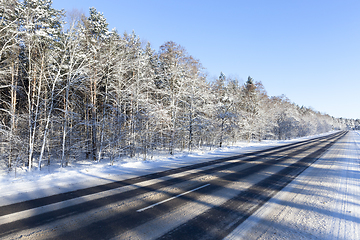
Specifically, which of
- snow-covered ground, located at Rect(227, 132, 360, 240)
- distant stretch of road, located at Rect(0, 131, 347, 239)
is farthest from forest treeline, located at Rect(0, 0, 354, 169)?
snow-covered ground, located at Rect(227, 132, 360, 240)

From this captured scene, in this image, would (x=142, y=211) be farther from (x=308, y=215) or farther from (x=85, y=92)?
(x=85, y=92)

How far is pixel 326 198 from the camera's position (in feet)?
23.2

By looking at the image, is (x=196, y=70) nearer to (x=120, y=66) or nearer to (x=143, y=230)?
(x=120, y=66)

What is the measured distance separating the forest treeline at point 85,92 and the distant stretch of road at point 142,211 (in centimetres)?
736

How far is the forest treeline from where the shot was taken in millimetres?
12188

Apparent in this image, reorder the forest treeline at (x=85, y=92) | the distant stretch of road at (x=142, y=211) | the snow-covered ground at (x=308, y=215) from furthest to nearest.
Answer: the forest treeline at (x=85, y=92), the snow-covered ground at (x=308, y=215), the distant stretch of road at (x=142, y=211)

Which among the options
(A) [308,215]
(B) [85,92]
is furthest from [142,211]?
(B) [85,92]

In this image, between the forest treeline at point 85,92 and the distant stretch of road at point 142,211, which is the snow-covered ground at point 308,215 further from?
the forest treeline at point 85,92

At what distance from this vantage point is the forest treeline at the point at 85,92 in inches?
480

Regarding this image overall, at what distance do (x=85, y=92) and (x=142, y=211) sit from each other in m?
15.2

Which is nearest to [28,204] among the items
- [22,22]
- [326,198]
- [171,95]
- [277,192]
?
[277,192]

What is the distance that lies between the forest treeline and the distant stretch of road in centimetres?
736

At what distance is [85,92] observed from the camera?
669 inches

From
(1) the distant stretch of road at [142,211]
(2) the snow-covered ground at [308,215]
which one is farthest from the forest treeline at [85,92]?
(2) the snow-covered ground at [308,215]
